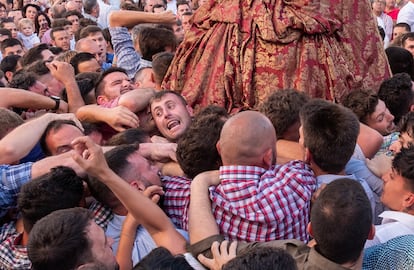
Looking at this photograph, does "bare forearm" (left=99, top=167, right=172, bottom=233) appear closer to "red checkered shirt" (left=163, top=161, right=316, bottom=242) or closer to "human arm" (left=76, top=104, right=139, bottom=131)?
"red checkered shirt" (left=163, top=161, right=316, bottom=242)

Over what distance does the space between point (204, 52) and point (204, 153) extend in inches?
51.4

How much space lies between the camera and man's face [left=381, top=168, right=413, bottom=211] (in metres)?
2.56

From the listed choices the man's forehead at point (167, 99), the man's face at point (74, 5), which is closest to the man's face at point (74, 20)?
the man's face at point (74, 5)

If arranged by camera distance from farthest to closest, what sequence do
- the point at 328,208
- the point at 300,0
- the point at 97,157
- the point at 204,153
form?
the point at 300,0
the point at 204,153
the point at 97,157
the point at 328,208

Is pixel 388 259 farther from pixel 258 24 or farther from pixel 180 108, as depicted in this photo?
pixel 258 24

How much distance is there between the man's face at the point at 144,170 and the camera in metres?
2.75

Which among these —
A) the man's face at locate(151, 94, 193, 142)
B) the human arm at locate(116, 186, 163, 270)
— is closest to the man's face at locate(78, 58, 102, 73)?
the man's face at locate(151, 94, 193, 142)

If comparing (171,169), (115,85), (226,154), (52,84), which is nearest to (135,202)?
(226,154)

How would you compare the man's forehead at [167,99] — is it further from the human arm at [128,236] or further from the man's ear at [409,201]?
the man's ear at [409,201]

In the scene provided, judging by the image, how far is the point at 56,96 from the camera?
4.49 m

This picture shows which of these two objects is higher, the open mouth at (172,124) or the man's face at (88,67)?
the open mouth at (172,124)

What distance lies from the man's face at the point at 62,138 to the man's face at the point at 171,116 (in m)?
0.46

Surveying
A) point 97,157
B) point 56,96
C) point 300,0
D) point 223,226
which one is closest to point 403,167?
point 223,226

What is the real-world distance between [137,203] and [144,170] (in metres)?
0.33
